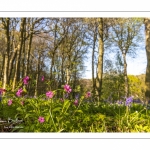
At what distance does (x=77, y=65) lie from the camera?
460 cm

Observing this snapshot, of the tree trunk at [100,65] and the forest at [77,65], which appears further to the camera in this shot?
the tree trunk at [100,65]

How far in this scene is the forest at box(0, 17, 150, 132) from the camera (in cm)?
392

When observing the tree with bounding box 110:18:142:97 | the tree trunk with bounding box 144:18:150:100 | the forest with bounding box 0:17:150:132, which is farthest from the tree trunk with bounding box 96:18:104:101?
the tree trunk with bounding box 144:18:150:100

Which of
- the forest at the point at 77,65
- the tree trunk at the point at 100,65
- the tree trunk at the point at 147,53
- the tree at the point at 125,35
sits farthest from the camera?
the tree trunk at the point at 100,65

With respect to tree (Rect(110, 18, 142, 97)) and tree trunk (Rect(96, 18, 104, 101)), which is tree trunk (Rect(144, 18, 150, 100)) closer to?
tree (Rect(110, 18, 142, 97))

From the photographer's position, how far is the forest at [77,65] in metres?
3.92

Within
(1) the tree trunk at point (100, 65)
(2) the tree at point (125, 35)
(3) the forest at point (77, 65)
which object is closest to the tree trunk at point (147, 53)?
(3) the forest at point (77, 65)

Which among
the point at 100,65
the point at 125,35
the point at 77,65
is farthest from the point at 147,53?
the point at 77,65

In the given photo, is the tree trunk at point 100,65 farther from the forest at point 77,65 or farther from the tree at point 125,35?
the tree at point 125,35

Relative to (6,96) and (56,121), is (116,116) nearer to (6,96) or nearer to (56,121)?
(56,121)

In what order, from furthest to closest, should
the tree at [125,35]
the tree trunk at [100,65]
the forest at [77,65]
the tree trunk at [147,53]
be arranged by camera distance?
the tree trunk at [100,65], the tree at [125,35], the tree trunk at [147,53], the forest at [77,65]
